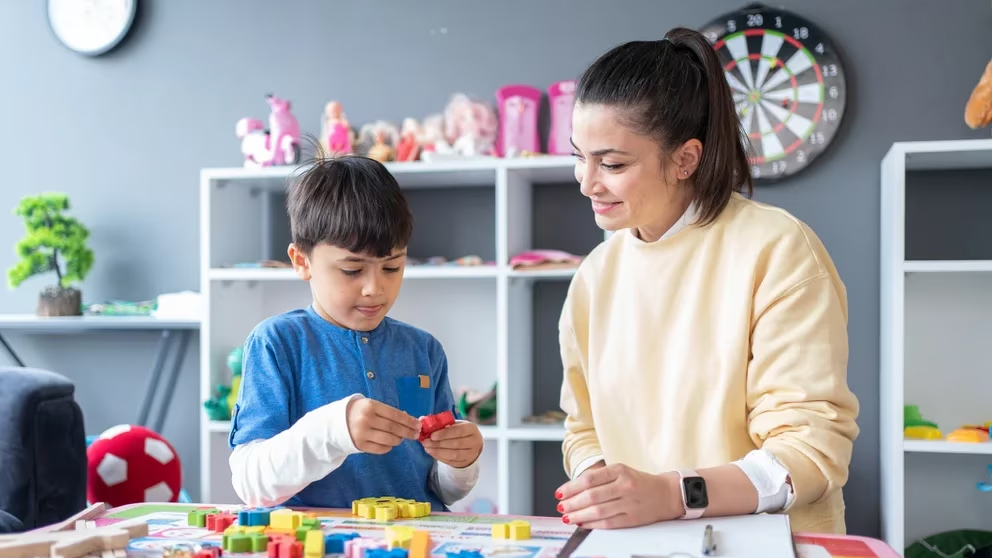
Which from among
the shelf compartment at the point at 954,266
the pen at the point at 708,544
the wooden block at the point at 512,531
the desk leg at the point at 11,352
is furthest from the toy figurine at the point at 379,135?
the pen at the point at 708,544

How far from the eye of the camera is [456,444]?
1214 millimetres

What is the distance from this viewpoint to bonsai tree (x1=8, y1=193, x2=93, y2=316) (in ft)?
10.3

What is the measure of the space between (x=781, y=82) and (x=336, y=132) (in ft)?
4.47

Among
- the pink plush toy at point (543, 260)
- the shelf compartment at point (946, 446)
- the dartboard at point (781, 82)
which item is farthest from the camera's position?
the dartboard at point (781, 82)

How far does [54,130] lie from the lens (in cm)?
352

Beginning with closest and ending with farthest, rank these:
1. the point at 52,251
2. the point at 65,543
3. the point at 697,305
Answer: the point at 65,543 < the point at 697,305 < the point at 52,251

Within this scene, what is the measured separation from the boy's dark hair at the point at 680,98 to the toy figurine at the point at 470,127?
1.69m

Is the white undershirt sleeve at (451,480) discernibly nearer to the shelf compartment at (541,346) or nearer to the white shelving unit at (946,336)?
the shelf compartment at (541,346)

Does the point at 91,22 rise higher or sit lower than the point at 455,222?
higher

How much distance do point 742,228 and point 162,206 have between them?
8.76 feet

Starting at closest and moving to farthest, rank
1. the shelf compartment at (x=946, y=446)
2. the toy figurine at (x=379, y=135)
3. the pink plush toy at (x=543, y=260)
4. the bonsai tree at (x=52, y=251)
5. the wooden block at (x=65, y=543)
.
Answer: the wooden block at (x=65, y=543) < the shelf compartment at (x=946, y=446) < the pink plush toy at (x=543, y=260) < the toy figurine at (x=379, y=135) < the bonsai tree at (x=52, y=251)

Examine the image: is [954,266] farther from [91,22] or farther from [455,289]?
[91,22]

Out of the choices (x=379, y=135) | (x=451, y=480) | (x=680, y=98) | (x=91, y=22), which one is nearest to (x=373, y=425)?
(x=451, y=480)

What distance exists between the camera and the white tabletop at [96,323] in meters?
3.02
